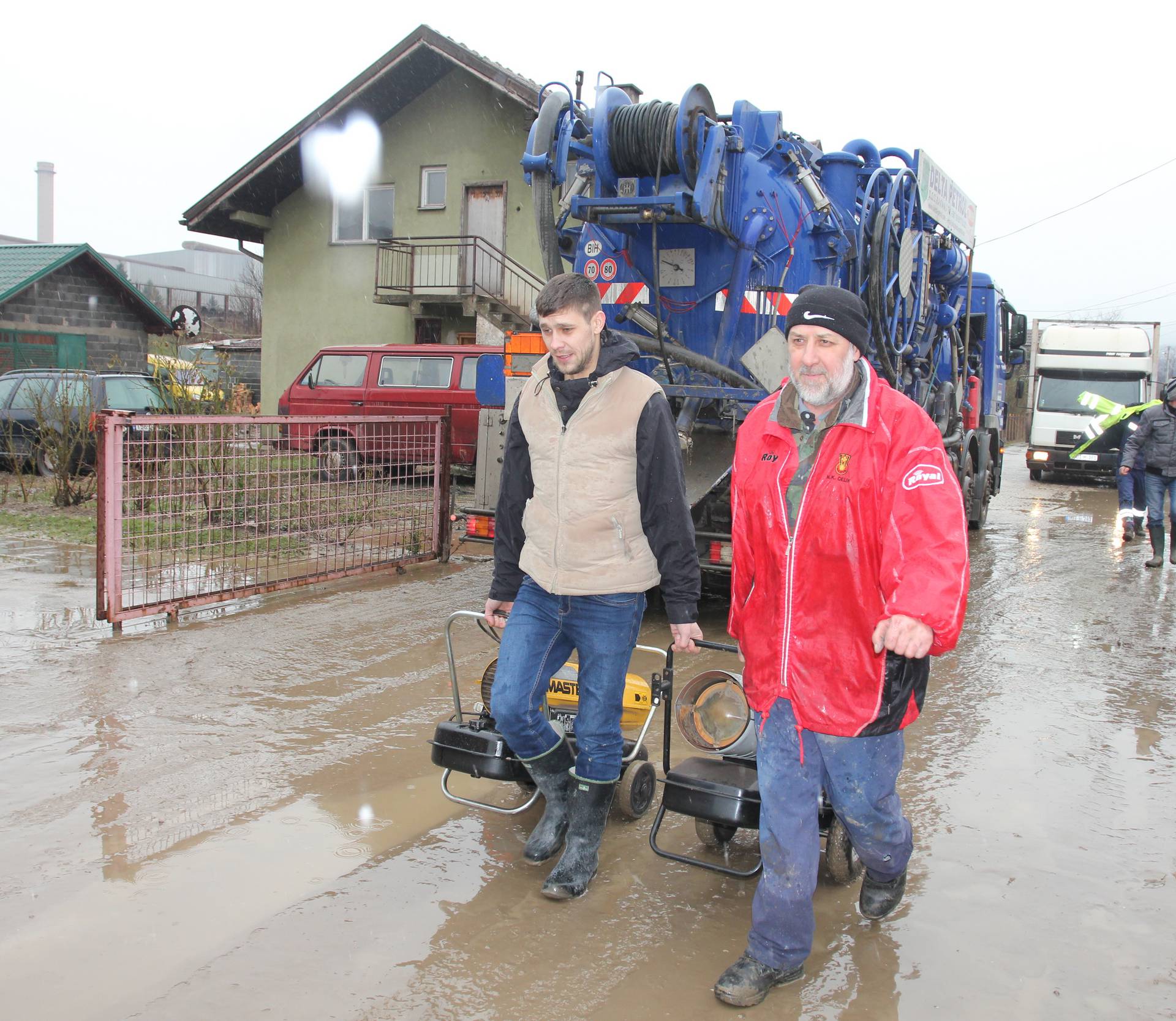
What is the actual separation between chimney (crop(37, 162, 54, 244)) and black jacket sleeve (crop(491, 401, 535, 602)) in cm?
6595

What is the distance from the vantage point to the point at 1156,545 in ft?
33.7

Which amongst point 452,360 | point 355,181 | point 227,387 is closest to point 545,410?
point 227,387

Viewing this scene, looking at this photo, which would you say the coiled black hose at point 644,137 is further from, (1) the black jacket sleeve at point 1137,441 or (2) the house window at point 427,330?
(2) the house window at point 427,330

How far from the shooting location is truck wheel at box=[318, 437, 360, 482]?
26.9 ft

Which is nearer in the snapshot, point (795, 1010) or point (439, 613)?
point (795, 1010)

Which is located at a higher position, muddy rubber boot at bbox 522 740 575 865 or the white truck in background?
the white truck in background

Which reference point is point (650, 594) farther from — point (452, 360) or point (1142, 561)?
point (452, 360)

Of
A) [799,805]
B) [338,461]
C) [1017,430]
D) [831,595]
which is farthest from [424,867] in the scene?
[1017,430]

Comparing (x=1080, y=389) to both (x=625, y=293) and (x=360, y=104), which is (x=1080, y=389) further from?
(x=625, y=293)

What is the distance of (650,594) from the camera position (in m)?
8.40

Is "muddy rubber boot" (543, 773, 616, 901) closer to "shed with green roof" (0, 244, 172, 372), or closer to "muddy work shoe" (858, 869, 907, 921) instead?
"muddy work shoe" (858, 869, 907, 921)

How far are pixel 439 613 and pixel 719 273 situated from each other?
3015mm

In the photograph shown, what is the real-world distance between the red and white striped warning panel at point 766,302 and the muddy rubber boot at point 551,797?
4.25 m

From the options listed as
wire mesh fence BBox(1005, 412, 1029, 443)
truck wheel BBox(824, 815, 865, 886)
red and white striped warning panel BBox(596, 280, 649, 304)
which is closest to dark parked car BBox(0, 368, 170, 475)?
red and white striped warning panel BBox(596, 280, 649, 304)
